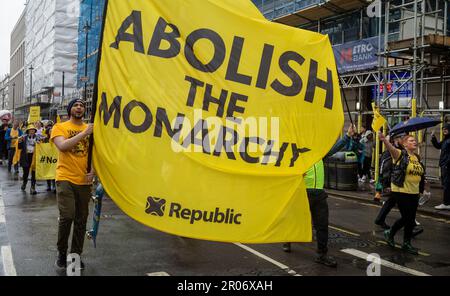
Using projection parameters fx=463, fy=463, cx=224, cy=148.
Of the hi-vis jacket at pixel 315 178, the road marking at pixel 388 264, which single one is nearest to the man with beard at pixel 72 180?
the hi-vis jacket at pixel 315 178

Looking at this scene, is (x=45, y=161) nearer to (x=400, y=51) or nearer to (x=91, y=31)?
(x=400, y=51)

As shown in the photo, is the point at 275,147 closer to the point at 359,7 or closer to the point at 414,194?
the point at 414,194

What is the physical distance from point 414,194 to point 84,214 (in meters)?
4.43

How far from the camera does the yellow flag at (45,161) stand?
11750mm

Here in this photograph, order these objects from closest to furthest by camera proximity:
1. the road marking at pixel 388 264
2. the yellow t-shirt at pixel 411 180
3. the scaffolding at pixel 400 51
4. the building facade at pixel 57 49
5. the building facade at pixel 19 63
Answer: the road marking at pixel 388 264 → the yellow t-shirt at pixel 411 180 → the scaffolding at pixel 400 51 → the building facade at pixel 57 49 → the building facade at pixel 19 63

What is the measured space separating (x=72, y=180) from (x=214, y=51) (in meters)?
2.20

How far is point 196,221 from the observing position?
3.86 meters

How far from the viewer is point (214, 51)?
13.4ft

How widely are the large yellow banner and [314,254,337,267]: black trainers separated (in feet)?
5.80

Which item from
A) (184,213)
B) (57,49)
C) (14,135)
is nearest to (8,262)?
(184,213)

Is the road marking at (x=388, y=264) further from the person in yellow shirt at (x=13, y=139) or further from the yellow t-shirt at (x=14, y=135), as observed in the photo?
the yellow t-shirt at (x=14, y=135)

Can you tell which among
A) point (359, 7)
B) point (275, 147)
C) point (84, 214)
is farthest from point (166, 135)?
point (359, 7)

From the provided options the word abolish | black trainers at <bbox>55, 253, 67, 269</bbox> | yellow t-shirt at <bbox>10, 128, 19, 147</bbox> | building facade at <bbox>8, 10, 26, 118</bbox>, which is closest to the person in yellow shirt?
yellow t-shirt at <bbox>10, 128, 19, 147</bbox>

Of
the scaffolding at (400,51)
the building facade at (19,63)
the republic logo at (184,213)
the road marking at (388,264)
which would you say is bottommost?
the road marking at (388,264)
